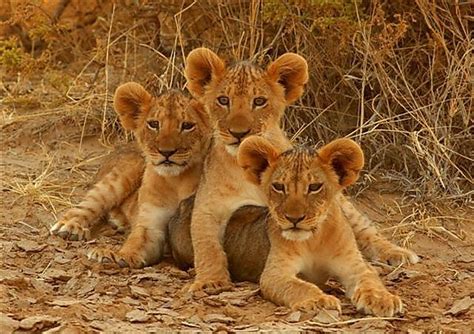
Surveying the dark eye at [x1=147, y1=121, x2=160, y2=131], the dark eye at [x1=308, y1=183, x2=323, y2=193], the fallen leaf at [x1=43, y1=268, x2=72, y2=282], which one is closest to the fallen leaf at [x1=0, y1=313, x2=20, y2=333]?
the fallen leaf at [x1=43, y1=268, x2=72, y2=282]

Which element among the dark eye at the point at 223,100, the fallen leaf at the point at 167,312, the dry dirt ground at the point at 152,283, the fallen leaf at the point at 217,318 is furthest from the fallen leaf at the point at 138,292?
the dark eye at the point at 223,100

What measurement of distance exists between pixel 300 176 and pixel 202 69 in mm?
1161

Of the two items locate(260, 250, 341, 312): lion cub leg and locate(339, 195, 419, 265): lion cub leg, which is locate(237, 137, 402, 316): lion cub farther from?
locate(339, 195, 419, 265): lion cub leg

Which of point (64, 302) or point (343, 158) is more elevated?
point (343, 158)

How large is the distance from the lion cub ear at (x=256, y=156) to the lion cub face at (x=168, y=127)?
0.73 meters

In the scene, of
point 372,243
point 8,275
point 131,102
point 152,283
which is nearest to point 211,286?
point 152,283

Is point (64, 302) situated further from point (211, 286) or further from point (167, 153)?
point (167, 153)

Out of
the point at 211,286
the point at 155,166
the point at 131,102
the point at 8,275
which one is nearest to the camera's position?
the point at 211,286

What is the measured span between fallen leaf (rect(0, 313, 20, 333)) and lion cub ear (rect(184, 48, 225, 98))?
5.93 ft

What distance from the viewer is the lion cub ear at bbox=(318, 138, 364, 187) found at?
505 cm

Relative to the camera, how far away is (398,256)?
19.2 feet

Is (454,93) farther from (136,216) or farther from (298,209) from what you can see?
(298,209)

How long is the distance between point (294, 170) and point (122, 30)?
3867 millimetres

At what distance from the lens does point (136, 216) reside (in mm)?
6422
